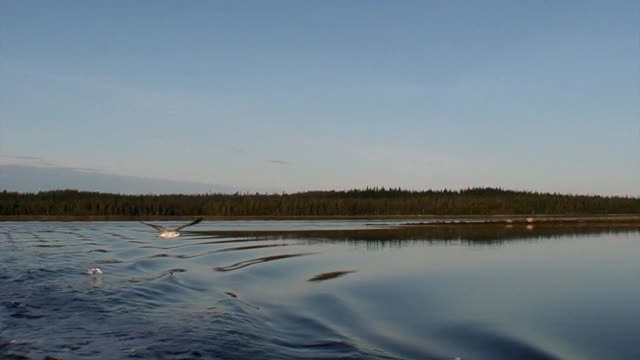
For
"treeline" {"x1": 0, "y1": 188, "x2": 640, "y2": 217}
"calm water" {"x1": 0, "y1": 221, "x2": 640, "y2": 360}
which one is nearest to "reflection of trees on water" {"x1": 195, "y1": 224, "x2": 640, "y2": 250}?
"calm water" {"x1": 0, "y1": 221, "x2": 640, "y2": 360}

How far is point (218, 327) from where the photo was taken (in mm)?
15555

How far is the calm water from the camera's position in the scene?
44.6 feet

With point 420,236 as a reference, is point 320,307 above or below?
below

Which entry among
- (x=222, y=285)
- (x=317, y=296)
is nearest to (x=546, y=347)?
(x=317, y=296)

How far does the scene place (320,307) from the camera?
19.5 m

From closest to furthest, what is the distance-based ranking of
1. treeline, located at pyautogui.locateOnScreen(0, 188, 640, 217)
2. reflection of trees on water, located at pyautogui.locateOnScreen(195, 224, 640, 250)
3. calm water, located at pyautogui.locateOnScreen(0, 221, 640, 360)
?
calm water, located at pyautogui.locateOnScreen(0, 221, 640, 360), reflection of trees on water, located at pyautogui.locateOnScreen(195, 224, 640, 250), treeline, located at pyautogui.locateOnScreen(0, 188, 640, 217)

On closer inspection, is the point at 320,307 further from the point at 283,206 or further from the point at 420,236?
the point at 283,206

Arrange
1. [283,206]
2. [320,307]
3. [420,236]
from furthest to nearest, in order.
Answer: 1. [283,206]
2. [420,236]
3. [320,307]

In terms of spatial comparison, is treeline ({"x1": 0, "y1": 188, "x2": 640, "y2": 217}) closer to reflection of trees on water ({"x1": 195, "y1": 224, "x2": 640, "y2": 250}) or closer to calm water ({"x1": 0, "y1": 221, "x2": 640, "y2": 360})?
reflection of trees on water ({"x1": 195, "y1": 224, "x2": 640, "y2": 250})

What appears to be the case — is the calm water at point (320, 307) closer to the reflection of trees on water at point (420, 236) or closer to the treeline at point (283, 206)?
the reflection of trees on water at point (420, 236)

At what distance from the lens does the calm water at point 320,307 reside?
1360 centimetres

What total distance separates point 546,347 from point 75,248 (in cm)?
3379

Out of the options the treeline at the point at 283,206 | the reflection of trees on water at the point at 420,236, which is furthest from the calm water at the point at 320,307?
the treeline at the point at 283,206

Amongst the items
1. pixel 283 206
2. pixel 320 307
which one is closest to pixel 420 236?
pixel 320 307
